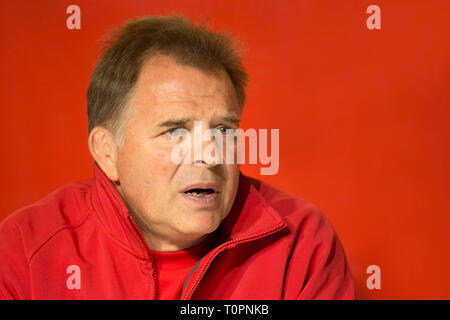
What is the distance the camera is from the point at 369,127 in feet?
5.75

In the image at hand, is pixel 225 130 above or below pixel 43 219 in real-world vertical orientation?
above

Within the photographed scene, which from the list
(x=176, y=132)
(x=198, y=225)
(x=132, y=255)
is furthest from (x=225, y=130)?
(x=132, y=255)

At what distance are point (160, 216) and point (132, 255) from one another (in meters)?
0.13

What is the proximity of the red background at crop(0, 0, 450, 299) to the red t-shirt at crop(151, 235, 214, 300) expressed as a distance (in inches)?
19.1

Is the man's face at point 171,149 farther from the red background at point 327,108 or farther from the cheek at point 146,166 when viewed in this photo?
the red background at point 327,108

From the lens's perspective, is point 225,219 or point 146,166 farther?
point 225,219

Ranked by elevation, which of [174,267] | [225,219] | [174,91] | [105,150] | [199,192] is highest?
[174,91]

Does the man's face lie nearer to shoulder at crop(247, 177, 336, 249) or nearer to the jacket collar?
the jacket collar

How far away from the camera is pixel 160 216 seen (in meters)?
1.28

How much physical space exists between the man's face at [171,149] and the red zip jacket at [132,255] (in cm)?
8

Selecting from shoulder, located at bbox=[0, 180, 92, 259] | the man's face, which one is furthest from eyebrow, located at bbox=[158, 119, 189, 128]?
shoulder, located at bbox=[0, 180, 92, 259]

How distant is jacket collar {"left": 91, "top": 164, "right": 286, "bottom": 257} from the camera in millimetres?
1286

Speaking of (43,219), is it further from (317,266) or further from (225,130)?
(317,266)
